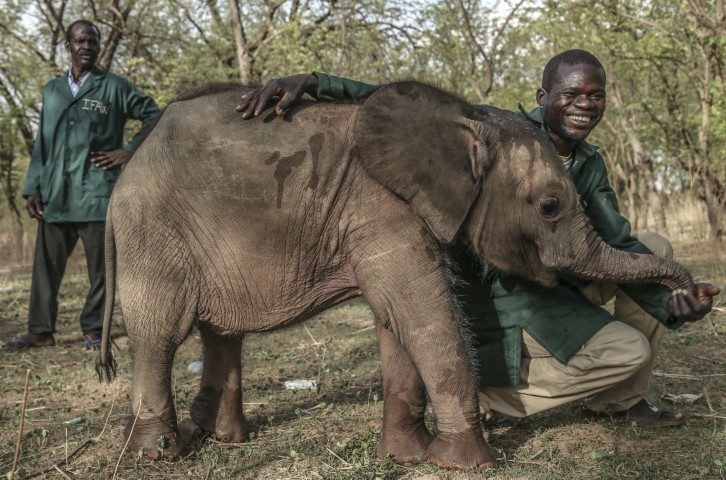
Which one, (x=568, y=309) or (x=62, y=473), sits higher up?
(x=568, y=309)

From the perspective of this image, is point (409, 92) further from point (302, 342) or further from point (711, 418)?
point (302, 342)

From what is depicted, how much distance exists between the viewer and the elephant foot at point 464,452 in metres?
3.70

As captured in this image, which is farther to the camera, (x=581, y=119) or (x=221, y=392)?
(x=221, y=392)

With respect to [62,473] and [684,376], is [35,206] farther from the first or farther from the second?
[684,376]

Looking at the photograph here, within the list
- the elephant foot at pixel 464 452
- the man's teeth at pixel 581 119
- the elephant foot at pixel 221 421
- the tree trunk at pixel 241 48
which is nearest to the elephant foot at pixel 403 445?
the elephant foot at pixel 464 452

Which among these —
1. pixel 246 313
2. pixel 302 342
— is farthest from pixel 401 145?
pixel 302 342

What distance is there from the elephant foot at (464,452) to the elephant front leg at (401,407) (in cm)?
20

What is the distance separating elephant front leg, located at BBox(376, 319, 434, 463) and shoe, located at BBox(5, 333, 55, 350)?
4.58 m

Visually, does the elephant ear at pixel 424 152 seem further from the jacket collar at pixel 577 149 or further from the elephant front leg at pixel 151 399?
the elephant front leg at pixel 151 399

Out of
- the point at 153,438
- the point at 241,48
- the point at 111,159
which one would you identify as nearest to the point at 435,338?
the point at 153,438

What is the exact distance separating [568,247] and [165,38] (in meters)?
15.8

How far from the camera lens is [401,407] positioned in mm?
3945

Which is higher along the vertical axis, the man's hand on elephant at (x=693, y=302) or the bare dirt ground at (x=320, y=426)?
the man's hand on elephant at (x=693, y=302)

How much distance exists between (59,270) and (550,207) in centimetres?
508
